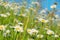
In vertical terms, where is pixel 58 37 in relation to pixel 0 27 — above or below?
below

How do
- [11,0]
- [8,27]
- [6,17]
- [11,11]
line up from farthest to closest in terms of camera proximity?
[11,0] → [11,11] → [6,17] → [8,27]

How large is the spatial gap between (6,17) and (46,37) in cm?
59

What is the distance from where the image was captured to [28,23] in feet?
6.89

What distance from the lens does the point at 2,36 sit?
1878 millimetres

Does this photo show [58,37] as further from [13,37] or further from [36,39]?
[13,37]

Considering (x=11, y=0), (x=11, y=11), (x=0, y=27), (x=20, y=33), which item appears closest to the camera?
(x=20, y=33)

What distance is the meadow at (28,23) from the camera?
1.82 m

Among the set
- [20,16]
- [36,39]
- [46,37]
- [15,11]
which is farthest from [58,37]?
[15,11]

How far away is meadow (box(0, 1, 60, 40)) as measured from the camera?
5.97 ft

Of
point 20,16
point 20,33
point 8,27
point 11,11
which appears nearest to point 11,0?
point 11,11

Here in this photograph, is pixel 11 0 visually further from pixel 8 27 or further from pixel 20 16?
pixel 8 27

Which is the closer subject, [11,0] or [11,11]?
[11,11]

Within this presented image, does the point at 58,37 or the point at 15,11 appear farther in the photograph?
the point at 15,11

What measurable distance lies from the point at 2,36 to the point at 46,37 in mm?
427
